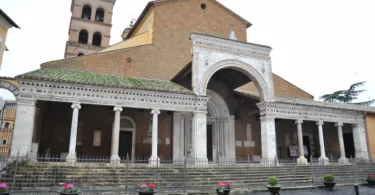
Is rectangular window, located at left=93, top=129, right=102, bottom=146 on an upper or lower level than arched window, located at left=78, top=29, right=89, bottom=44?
lower

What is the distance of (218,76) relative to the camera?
17.0 metres

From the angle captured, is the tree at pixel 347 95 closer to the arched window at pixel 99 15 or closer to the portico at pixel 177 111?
the portico at pixel 177 111

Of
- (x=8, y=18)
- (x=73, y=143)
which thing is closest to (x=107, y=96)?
(x=73, y=143)

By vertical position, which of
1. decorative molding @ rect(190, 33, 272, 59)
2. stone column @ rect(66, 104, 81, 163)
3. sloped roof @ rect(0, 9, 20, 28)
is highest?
decorative molding @ rect(190, 33, 272, 59)

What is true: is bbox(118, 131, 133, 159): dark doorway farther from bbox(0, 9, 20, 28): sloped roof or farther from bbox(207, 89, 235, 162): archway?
bbox(0, 9, 20, 28): sloped roof

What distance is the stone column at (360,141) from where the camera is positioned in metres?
16.4

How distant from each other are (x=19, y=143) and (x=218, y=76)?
10.9 metres

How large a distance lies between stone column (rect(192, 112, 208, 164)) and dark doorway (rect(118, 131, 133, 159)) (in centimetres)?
401

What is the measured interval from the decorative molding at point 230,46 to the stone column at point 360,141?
7.29 m

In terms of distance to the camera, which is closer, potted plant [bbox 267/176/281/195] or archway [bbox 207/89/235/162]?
potted plant [bbox 267/176/281/195]

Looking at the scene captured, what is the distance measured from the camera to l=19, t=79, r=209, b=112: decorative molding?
10.9 m

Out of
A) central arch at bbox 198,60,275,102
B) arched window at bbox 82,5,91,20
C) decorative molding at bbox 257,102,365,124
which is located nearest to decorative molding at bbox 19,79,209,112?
central arch at bbox 198,60,275,102

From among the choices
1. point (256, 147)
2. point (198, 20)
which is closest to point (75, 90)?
point (198, 20)

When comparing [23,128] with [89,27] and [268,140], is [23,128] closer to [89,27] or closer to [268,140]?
[268,140]
